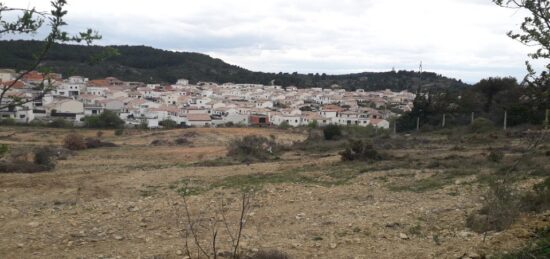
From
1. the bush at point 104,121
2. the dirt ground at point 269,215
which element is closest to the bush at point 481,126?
the dirt ground at point 269,215

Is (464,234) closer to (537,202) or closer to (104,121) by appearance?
(537,202)

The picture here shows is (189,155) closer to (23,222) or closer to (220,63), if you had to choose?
(23,222)

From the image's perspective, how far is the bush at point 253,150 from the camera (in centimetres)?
2292

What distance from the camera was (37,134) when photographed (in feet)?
144

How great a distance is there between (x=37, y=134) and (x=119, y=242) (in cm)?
4026

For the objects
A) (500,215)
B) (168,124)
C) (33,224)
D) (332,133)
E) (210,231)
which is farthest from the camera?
(168,124)

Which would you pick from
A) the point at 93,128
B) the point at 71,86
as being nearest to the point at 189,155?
the point at 93,128

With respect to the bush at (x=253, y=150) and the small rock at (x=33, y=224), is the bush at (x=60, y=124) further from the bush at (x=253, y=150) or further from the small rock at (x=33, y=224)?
the small rock at (x=33, y=224)

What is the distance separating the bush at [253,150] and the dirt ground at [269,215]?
5.96 meters

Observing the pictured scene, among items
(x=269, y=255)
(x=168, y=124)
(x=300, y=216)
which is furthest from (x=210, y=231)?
(x=168, y=124)

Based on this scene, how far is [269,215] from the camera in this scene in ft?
31.8

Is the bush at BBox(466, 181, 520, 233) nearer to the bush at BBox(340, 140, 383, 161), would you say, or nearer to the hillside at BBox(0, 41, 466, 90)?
the bush at BBox(340, 140, 383, 161)

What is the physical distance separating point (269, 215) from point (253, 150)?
14802 mm

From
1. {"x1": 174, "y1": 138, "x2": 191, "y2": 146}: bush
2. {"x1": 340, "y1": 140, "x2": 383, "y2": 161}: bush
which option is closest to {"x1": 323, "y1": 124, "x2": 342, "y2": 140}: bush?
{"x1": 174, "y1": 138, "x2": 191, "y2": 146}: bush
